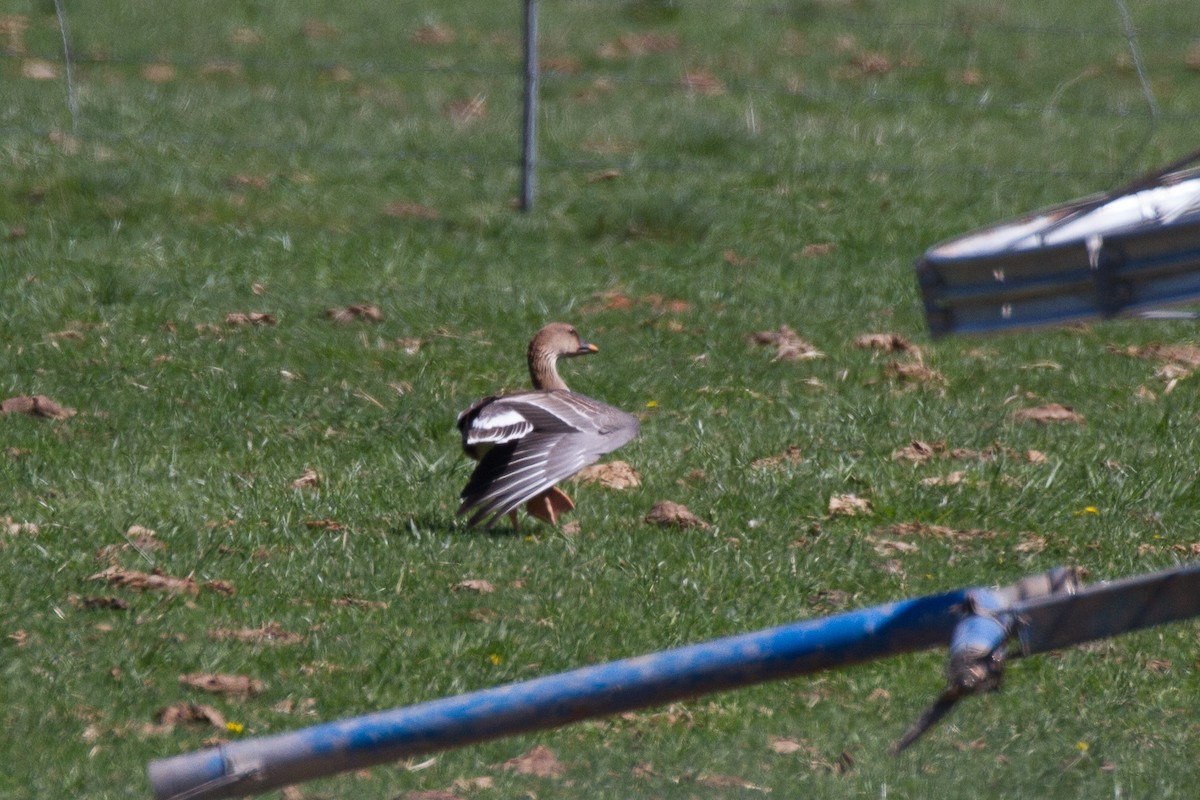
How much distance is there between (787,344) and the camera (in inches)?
334

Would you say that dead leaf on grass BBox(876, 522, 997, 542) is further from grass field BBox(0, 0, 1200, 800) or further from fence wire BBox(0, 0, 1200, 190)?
fence wire BBox(0, 0, 1200, 190)

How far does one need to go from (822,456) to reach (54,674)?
3.20 meters

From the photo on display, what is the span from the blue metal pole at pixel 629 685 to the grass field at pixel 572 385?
1.47 metres

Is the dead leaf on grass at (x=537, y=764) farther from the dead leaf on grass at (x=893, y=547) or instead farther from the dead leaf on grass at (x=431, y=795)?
the dead leaf on grass at (x=893, y=547)

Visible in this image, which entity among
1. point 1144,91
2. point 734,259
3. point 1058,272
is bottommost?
point 734,259

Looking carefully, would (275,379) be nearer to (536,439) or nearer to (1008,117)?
(536,439)

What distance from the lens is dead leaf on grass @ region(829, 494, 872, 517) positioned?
6239 millimetres

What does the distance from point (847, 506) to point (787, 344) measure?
2.31 metres

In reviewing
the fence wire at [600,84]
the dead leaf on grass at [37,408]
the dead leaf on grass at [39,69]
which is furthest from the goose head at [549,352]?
the dead leaf on grass at [39,69]

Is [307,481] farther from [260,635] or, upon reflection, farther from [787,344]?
[787,344]

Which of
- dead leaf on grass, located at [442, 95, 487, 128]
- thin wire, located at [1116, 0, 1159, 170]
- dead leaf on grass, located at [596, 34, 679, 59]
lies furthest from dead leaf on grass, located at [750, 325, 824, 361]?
dead leaf on grass, located at [596, 34, 679, 59]

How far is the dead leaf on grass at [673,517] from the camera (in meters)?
6.08

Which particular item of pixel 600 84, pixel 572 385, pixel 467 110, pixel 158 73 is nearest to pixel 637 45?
pixel 600 84

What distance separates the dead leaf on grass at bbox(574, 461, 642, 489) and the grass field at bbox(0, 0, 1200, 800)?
6 centimetres
